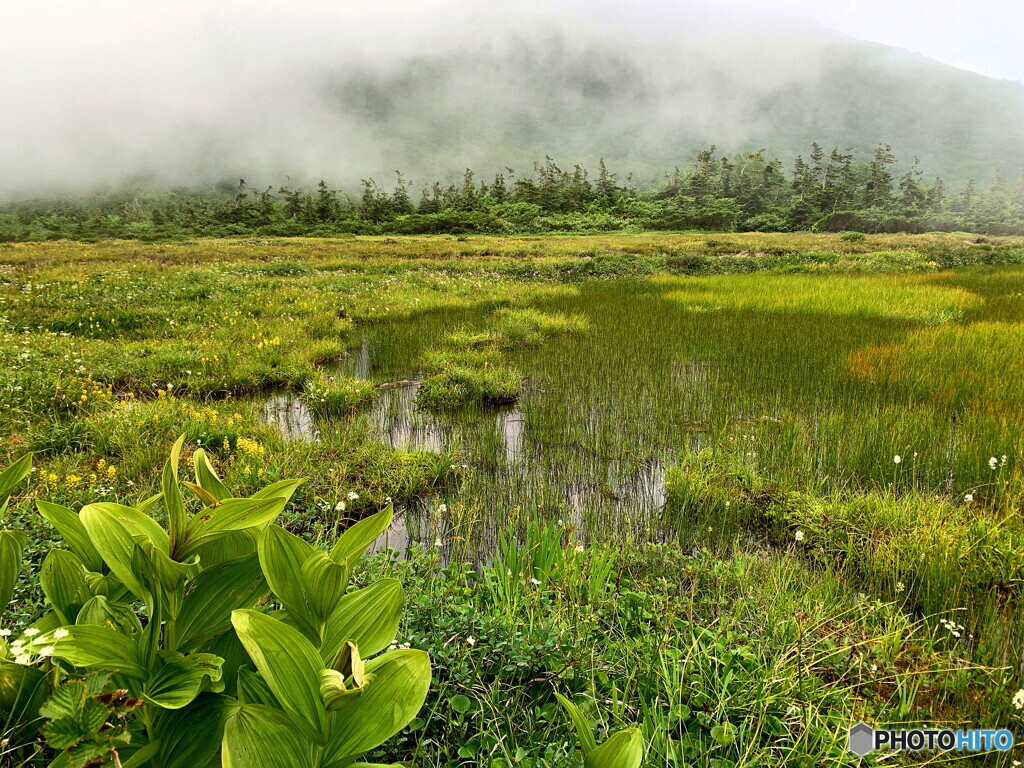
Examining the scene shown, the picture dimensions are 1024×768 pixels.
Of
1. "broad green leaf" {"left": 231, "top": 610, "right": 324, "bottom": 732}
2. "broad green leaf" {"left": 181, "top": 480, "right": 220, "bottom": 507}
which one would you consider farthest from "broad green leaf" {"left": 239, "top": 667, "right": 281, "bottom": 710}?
"broad green leaf" {"left": 181, "top": 480, "right": 220, "bottom": 507}

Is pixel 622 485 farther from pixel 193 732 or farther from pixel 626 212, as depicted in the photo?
pixel 626 212

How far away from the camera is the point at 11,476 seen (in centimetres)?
103

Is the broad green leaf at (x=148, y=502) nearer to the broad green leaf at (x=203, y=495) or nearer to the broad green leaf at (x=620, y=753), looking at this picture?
the broad green leaf at (x=203, y=495)

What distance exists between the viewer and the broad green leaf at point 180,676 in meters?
0.83

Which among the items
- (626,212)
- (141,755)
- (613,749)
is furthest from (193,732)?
(626,212)

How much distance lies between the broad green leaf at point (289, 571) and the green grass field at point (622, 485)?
923mm

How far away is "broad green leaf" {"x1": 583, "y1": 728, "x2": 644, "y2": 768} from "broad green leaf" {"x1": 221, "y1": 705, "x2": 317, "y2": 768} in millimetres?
524

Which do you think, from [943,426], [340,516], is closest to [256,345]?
[340,516]

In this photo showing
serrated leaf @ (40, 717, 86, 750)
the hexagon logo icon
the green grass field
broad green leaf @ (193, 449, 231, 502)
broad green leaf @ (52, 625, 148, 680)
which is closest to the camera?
serrated leaf @ (40, 717, 86, 750)

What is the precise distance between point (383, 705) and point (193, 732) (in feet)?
1.21

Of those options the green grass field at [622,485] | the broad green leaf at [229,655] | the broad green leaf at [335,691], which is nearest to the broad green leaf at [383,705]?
the broad green leaf at [335,691]

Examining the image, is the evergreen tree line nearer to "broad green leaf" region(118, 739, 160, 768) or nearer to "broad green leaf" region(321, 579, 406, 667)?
"broad green leaf" region(321, 579, 406, 667)

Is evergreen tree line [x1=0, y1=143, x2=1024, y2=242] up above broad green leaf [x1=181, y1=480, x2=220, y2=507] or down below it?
above

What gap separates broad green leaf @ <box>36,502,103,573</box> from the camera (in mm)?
997
